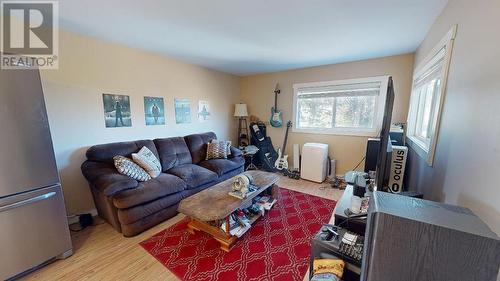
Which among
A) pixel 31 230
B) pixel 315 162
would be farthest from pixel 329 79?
pixel 31 230

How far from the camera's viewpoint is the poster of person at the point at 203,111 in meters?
3.85

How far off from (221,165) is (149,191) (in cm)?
121

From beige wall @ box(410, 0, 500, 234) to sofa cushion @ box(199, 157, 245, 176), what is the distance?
243 centimetres

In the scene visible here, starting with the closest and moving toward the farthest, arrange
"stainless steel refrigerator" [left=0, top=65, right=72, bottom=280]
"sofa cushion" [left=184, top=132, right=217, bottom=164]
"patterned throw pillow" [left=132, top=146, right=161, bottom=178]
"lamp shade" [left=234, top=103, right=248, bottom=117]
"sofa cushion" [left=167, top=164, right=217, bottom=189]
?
"stainless steel refrigerator" [left=0, top=65, right=72, bottom=280] < "patterned throw pillow" [left=132, top=146, right=161, bottom=178] < "sofa cushion" [left=167, top=164, right=217, bottom=189] < "sofa cushion" [left=184, top=132, right=217, bottom=164] < "lamp shade" [left=234, top=103, right=248, bottom=117]

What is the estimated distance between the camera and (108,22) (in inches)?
77.3

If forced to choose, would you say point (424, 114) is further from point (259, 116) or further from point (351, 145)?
point (259, 116)

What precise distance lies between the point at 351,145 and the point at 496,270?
3.16 meters

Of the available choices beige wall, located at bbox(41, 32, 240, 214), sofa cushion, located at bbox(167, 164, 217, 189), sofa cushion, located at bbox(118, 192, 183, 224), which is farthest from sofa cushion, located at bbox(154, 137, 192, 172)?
sofa cushion, located at bbox(118, 192, 183, 224)

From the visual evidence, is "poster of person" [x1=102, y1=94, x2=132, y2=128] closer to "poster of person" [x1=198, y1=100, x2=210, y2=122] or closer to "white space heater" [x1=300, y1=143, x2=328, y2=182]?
"poster of person" [x1=198, y1=100, x2=210, y2=122]

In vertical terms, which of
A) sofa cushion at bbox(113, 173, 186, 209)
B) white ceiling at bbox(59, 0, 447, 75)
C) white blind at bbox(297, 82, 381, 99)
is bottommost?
sofa cushion at bbox(113, 173, 186, 209)

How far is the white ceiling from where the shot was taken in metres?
1.67

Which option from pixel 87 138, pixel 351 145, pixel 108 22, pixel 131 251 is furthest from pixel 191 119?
pixel 351 145

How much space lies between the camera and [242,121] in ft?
16.0

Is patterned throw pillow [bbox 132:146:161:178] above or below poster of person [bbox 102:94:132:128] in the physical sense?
below
